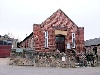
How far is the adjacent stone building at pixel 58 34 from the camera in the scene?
116 ft

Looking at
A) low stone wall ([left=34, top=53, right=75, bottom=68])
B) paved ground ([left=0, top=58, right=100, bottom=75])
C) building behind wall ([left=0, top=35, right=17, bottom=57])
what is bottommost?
paved ground ([left=0, top=58, right=100, bottom=75])

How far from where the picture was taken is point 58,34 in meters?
36.3

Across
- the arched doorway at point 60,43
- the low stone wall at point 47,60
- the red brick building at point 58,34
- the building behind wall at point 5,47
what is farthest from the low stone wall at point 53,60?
the building behind wall at point 5,47

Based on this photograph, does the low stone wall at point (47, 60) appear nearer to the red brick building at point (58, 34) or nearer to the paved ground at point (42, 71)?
the red brick building at point (58, 34)

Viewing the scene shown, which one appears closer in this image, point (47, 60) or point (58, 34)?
point (47, 60)

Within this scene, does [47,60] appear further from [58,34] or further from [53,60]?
[58,34]

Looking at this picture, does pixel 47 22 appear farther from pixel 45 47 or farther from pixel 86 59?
pixel 86 59

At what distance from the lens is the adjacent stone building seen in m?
35.5

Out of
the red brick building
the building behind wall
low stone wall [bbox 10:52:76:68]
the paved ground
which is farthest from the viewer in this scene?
the building behind wall

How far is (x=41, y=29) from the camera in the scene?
35.6 m

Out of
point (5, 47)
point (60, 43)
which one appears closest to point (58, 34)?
point (60, 43)

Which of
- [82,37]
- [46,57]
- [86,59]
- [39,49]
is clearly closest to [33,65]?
[46,57]

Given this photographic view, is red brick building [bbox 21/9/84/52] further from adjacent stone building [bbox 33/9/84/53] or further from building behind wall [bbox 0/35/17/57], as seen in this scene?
building behind wall [bbox 0/35/17/57]

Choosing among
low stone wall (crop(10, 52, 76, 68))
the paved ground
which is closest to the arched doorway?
low stone wall (crop(10, 52, 76, 68))
